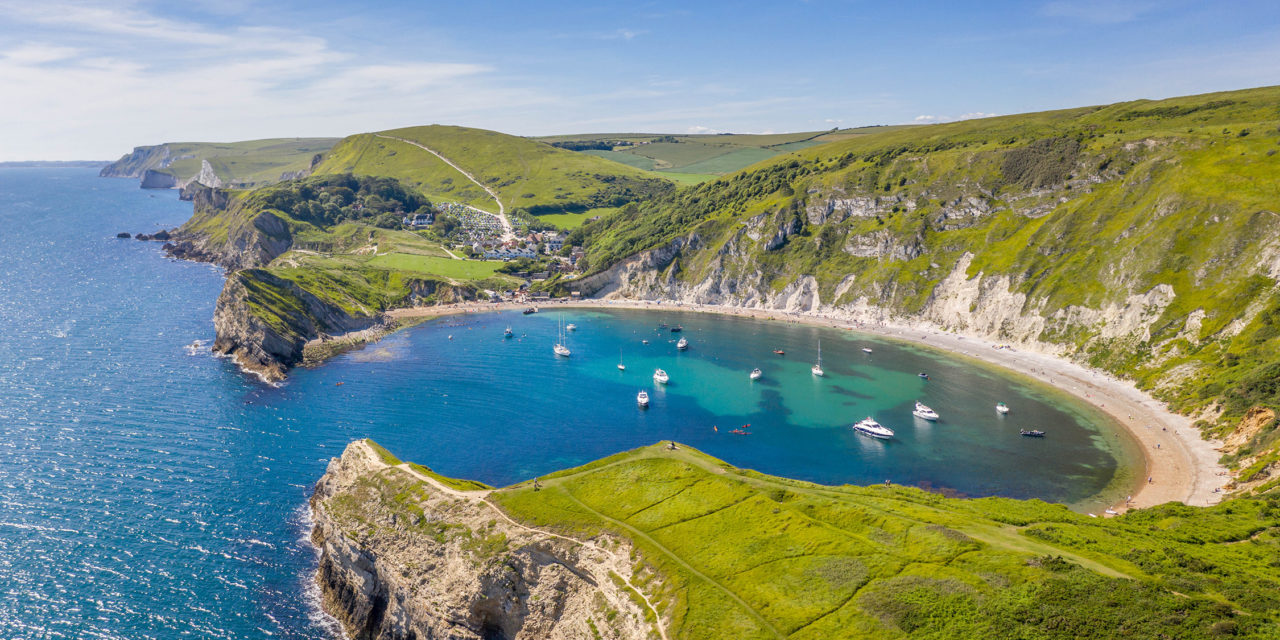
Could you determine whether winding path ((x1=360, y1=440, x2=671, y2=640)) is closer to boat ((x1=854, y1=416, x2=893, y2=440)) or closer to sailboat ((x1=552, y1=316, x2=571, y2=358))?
boat ((x1=854, y1=416, x2=893, y2=440))

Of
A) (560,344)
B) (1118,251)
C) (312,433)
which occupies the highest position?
(1118,251)

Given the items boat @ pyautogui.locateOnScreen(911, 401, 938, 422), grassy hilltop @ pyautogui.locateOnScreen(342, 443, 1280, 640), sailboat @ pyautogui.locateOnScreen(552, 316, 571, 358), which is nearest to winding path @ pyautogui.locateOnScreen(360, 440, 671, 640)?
grassy hilltop @ pyautogui.locateOnScreen(342, 443, 1280, 640)

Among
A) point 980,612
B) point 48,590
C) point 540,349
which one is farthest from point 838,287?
point 48,590

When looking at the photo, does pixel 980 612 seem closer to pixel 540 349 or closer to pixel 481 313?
pixel 540 349

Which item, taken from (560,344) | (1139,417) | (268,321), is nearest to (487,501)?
(560,344)

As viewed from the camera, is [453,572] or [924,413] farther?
[924,413]

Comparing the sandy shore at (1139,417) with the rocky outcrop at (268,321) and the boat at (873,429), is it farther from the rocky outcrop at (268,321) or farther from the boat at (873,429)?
the rocky outcrop at (268,321)

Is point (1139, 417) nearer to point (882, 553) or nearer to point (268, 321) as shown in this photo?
point (882, 553)
